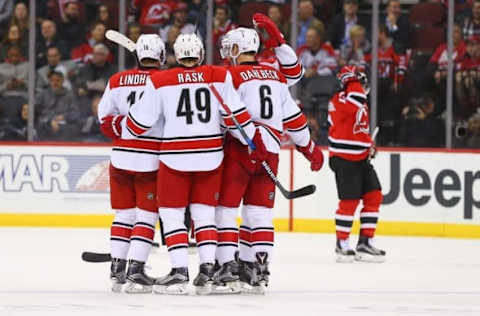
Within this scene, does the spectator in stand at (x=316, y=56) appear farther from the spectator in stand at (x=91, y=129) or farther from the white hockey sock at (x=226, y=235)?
the white hockey sock at (x=226, y=235)

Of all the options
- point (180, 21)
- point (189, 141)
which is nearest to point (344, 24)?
point (180, 21)

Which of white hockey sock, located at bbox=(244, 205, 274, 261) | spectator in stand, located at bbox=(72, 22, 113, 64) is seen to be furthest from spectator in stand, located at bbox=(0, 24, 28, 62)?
white hockey sock, located at bbox=(244, 205, 274, 261)

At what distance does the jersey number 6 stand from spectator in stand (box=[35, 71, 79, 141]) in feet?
21.9

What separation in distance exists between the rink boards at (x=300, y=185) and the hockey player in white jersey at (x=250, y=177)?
4.85 metres

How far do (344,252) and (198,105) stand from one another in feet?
10.1

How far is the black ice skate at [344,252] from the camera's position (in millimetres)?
10539

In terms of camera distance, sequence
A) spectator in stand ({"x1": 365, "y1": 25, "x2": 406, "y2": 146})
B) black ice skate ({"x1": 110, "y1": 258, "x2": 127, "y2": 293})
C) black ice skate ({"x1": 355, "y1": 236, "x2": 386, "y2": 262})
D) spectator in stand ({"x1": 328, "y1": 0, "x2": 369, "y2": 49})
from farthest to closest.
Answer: spectator in stand ({"x1": 328, "y1": 0, "x2": 369, "y2": 49})
spectator in stand ({"x1": 365, "y1": 25, "x2": 406, "y2": 146})
black ice skate ({"x1": 355, "y1": 236, "x2": 386, "y2": 262})
black ice skate ({"x1": 110, "y1": 258, "x2": 127, "y2": 293})

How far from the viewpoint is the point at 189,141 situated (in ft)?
25.8

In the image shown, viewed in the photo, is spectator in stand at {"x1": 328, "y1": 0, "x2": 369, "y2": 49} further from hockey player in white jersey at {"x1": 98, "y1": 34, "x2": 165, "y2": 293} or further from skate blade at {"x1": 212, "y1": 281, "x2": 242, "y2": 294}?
skate blade at {"x1": 212, "y1": 281, "x2": 242, "y2": 294}

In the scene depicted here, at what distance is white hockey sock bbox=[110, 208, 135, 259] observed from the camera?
8266 mm

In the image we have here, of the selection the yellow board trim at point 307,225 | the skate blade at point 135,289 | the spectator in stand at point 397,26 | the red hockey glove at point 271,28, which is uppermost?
the spectator in stand at point 397,26

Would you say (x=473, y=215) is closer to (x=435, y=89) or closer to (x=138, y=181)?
(x=435, y=89)

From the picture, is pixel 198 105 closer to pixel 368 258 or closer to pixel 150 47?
pixel 150 47

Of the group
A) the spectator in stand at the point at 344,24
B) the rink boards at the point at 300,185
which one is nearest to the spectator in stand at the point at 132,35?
the rink boards at the point at 300,185
